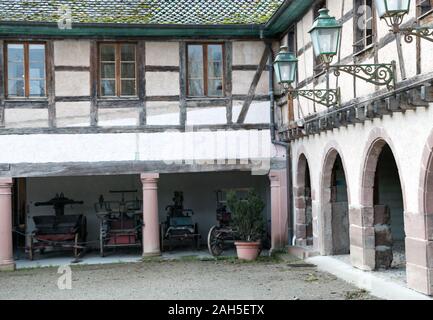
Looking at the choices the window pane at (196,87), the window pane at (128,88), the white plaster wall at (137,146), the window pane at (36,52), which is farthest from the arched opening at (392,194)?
the window pane at (36,52)

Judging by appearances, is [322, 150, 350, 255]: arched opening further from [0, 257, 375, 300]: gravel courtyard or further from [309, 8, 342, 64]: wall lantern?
[309, 8, 342, 64]: wall lantern

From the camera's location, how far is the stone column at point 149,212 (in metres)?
14.1

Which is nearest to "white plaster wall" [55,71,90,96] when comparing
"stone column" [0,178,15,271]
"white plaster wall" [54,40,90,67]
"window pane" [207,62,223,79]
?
"white plaster wall" [54,40,90,67]

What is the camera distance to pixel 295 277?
10.9 m

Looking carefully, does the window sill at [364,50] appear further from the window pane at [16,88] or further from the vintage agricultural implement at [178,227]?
the window pane at [16,88]

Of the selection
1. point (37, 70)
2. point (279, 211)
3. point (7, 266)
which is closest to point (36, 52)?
point (37, 70)

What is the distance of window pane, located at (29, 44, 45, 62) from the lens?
13695 mm

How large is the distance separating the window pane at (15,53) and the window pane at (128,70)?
2.02 m

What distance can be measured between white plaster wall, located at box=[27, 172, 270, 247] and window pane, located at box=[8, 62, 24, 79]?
12.3 feet

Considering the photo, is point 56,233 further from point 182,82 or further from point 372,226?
point 372,226

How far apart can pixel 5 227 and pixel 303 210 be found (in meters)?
6.03

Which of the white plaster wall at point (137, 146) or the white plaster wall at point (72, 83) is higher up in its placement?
the white plaster wall at point (72, 83)

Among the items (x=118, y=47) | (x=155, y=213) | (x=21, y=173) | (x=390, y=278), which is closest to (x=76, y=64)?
(x=118, y=47)

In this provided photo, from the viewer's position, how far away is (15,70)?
44.8 feet
